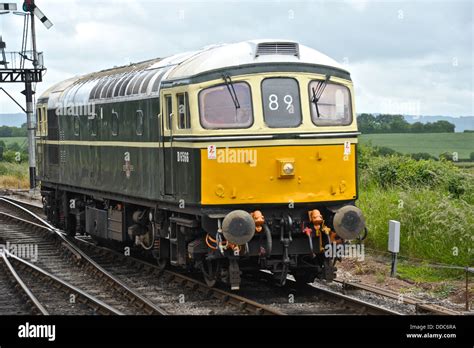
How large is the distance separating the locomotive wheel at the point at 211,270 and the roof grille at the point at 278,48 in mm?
3218

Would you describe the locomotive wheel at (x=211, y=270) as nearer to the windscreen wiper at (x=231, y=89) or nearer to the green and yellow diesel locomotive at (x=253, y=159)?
the green and yellow diesel locomotive at (x=253, y=159)

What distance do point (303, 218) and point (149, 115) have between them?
3270 millimetres

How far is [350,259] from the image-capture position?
17.6m

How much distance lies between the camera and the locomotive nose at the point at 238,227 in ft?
42.6

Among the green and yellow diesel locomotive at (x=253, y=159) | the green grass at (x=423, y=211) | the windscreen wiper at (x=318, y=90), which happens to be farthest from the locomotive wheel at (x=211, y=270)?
the green grass at (x=423, y=211)

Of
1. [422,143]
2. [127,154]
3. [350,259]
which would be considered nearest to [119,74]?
[127,154]

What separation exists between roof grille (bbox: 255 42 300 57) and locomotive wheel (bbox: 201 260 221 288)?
3.22 metres

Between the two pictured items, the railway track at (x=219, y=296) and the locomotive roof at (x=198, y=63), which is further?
the locomotive roof at (x=198, y=63)

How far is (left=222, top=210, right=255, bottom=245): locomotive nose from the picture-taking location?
1299cm

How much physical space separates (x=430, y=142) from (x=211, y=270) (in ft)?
94.9

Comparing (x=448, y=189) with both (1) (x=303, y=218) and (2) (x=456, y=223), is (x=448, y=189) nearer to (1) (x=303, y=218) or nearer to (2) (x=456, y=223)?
(2) (x=456, y=223)

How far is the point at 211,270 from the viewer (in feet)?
46.9

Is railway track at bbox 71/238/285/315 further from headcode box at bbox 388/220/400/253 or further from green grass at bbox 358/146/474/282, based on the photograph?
green grass at bbox 358/146/474/282

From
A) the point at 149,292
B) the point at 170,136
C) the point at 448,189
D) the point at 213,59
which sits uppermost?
the point at 213,59
